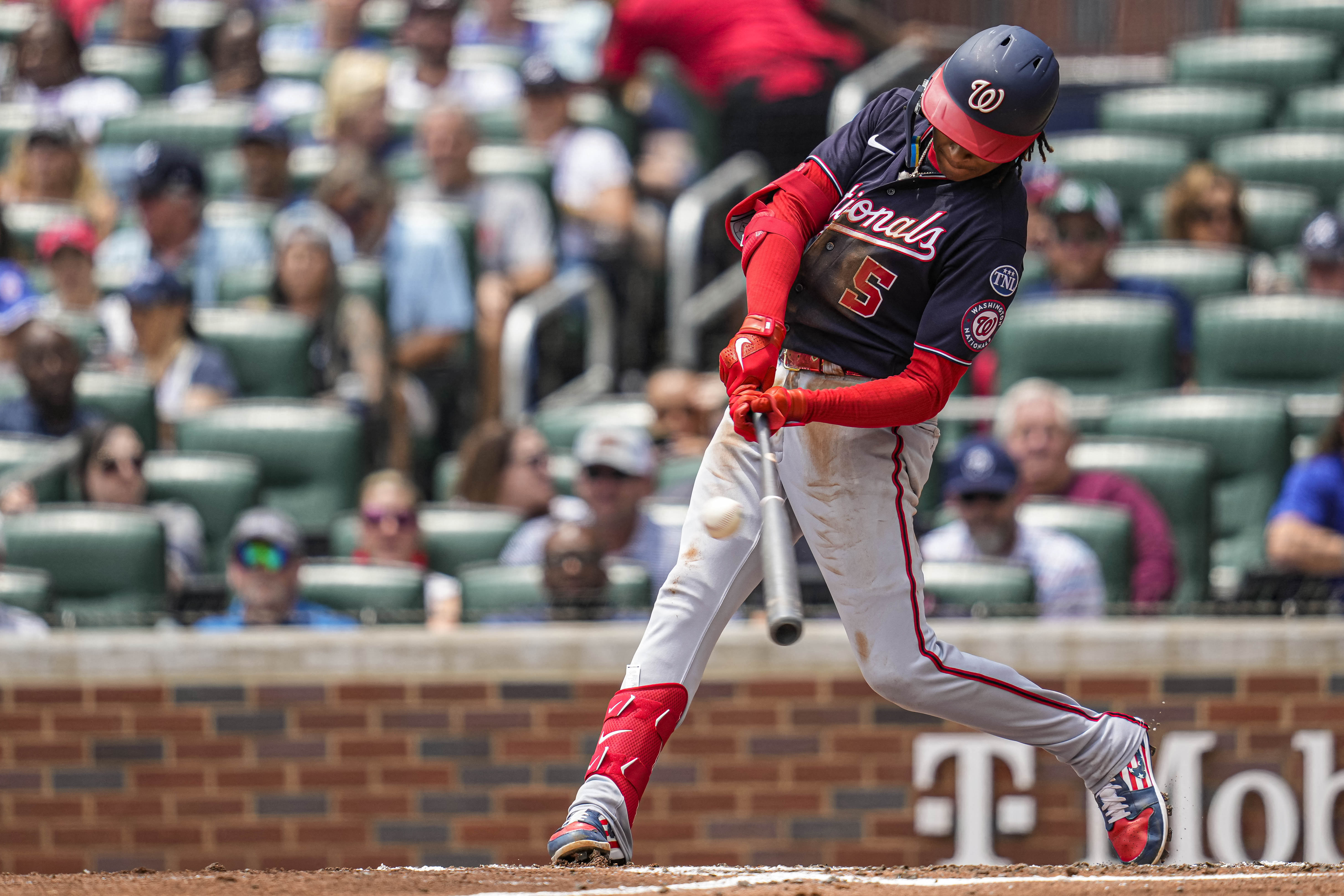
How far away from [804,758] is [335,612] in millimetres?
1488

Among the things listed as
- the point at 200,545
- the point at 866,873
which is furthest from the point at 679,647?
the point at 200,545

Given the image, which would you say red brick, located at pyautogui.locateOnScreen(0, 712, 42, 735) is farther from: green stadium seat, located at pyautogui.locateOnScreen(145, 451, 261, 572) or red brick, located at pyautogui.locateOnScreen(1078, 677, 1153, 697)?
red brick, located at pyautogui.locateOnScreen(1078, 677, 1153, 697)

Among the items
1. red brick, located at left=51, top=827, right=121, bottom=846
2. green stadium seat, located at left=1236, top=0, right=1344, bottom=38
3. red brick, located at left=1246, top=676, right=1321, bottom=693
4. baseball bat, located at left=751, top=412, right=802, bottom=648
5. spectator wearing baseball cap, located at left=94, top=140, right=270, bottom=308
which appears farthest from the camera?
green stadium seat, located at left=1236, top=0, right=1344, bottom=38

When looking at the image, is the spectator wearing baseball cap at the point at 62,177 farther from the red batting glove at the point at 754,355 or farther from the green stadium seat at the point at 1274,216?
the red batting glove at the point at 754,355

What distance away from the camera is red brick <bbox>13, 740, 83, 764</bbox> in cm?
536

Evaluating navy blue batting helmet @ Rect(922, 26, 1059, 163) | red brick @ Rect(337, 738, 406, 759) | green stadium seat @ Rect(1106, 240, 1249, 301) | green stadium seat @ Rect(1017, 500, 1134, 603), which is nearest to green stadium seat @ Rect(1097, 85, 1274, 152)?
green stadium seat @ Rect(1106, 240, 1249, 301)

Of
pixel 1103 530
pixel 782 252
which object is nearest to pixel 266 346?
pixel 1103 530

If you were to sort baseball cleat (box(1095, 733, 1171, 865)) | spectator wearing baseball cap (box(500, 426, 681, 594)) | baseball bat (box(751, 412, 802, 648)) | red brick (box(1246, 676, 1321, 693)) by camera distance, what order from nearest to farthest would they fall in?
baseball bat (box(751, 412, 802, 648)) → baseball cleat (box(1095, 733, 1171, 865)) → red brick (box(1246, 676, 1321, 693)) → spectator wearing baseball cap (box(500, 426, 681, 594))

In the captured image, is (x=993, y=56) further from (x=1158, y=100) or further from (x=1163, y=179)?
(x=1158, y=100)

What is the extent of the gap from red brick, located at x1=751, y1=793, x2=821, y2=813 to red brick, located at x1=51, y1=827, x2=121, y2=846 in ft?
6.20

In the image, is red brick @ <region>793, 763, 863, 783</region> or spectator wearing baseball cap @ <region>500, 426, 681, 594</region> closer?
red brick @ <region>793, 763, 863, 783</region>

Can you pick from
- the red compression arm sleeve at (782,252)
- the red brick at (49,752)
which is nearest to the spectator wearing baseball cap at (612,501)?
the red brick at (49,752)

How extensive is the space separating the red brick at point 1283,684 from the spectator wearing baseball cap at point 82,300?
14.2 ft

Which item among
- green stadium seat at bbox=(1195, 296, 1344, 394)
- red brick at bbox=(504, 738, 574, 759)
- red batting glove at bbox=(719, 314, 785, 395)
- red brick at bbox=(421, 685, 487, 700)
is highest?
red batting glove at bbox=(719, 314, 785, 395)
